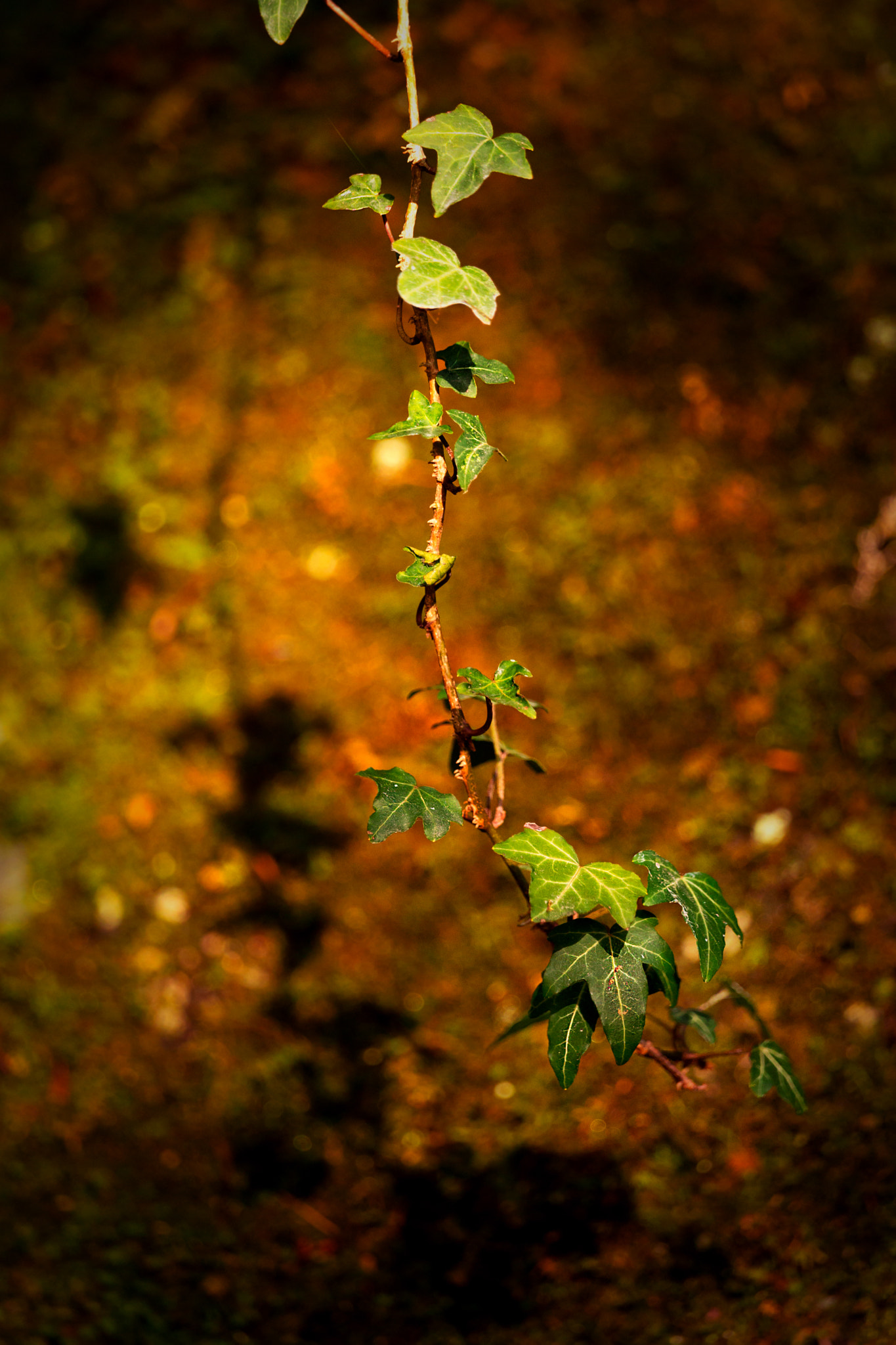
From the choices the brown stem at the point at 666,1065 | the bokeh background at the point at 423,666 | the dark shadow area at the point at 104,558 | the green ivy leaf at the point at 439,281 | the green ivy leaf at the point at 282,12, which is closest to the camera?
the green ivy leaf at the point at 439,281

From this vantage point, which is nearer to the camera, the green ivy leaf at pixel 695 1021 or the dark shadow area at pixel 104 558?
the green ivy leaf at pixel 695 1021

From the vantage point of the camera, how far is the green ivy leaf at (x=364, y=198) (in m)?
1.14

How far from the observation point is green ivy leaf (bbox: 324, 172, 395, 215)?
1.14 m

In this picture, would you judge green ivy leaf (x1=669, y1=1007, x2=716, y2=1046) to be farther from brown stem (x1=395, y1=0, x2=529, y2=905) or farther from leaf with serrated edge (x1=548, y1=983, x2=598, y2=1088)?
brown stem (x1=395, y1=0, x2=529, y2=905)

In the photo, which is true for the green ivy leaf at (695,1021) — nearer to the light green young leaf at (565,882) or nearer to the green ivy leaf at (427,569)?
the light green young leaf at (565,882)

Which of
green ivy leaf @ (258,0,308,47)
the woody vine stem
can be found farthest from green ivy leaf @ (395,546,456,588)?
green ivy leaf @ (258,0,308,47)

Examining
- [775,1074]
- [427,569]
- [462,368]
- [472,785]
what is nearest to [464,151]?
[462,368]

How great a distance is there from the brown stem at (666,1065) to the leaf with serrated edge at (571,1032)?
6.5 inches

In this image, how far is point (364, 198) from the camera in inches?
45.3

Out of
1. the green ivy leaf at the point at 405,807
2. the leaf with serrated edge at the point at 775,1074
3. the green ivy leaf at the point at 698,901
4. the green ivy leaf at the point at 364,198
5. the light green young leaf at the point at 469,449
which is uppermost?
the green ivy leaf at the point at 364,198

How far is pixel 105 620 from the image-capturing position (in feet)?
8.58

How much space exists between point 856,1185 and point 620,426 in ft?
6.41

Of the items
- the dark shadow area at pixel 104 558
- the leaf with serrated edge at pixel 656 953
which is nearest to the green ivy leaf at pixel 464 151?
the leaf with serrated edge at pixel 656 953

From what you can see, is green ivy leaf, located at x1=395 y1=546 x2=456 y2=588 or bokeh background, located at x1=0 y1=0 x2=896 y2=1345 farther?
bokeh background, located at x1=0 y1=0 x2=896 y2=1345
